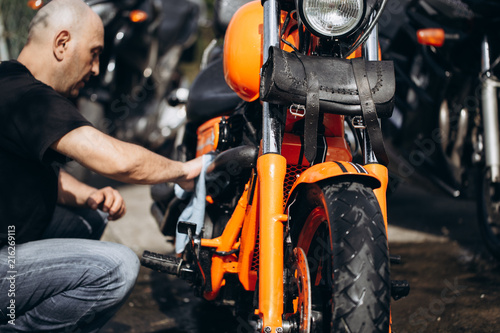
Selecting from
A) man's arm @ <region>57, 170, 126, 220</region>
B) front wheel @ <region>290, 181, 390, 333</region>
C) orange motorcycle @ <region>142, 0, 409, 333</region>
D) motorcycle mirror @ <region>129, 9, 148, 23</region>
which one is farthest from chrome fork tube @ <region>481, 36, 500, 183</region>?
motorcycle mirror @ <region>129, 9, 148, 23</region>

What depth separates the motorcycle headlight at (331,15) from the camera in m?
1.67

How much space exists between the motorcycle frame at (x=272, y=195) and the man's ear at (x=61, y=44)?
0.80 metres

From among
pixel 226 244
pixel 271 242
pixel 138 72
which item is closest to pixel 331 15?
pixel 271 242

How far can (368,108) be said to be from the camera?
1670 mm

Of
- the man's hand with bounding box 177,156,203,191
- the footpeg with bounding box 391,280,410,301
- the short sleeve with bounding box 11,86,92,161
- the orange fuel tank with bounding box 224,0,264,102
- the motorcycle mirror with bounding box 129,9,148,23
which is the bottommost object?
the footpeg with bounding box 391,280,410,301

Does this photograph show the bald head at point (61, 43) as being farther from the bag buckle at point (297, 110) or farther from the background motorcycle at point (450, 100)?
the background motorcycle at point (450, 100)

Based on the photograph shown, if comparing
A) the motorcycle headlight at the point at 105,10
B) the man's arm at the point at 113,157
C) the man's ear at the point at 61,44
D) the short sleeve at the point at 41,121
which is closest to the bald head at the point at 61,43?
the man's ear at the point at 61,44

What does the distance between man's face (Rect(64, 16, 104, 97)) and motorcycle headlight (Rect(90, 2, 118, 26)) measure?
103 inches

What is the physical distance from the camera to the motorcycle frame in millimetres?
1667

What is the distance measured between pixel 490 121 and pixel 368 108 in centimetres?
188

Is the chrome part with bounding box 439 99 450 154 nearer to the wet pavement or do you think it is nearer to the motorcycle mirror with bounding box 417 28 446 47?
the motorcycle mirror with bounding box 417 28 446 47

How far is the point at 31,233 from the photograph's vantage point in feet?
6.86

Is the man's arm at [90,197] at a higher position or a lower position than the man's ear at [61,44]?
lower

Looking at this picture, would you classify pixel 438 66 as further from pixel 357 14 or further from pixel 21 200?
pixel 21 200
